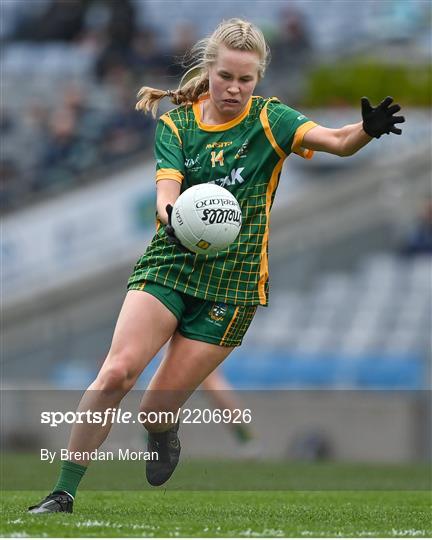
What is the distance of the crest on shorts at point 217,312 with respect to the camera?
6633 mm

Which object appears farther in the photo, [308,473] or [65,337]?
[65,337]

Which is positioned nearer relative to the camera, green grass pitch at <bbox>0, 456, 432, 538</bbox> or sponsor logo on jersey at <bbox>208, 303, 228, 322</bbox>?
green grass pitch at <bbox>0, 456, 432, 538</bbox>

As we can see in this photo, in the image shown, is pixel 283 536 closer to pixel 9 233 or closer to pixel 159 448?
pixel 159 448

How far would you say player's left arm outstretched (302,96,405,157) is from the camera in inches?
239

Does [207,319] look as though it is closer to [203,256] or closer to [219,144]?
[203,256]

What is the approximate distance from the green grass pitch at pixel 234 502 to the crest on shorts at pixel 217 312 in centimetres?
96

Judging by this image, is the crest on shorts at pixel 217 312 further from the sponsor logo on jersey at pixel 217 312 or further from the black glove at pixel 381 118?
the black glove at pixel 381 118

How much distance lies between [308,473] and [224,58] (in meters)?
5.52

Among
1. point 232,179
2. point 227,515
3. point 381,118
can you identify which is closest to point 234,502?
point 227,515

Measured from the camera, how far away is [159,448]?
7.11 meters

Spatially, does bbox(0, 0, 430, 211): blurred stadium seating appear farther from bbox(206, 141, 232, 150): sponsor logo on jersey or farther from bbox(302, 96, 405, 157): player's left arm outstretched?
bbox(302, 96, 405, 157): player's left arm outstretched

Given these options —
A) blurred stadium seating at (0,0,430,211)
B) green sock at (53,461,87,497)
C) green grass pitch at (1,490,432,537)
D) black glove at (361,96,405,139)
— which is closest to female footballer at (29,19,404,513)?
green sock at (53,461,87,497)

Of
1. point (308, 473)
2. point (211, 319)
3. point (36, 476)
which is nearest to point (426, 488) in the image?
point (308, 473)

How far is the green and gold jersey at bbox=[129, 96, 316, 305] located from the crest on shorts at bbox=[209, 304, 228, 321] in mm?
38
